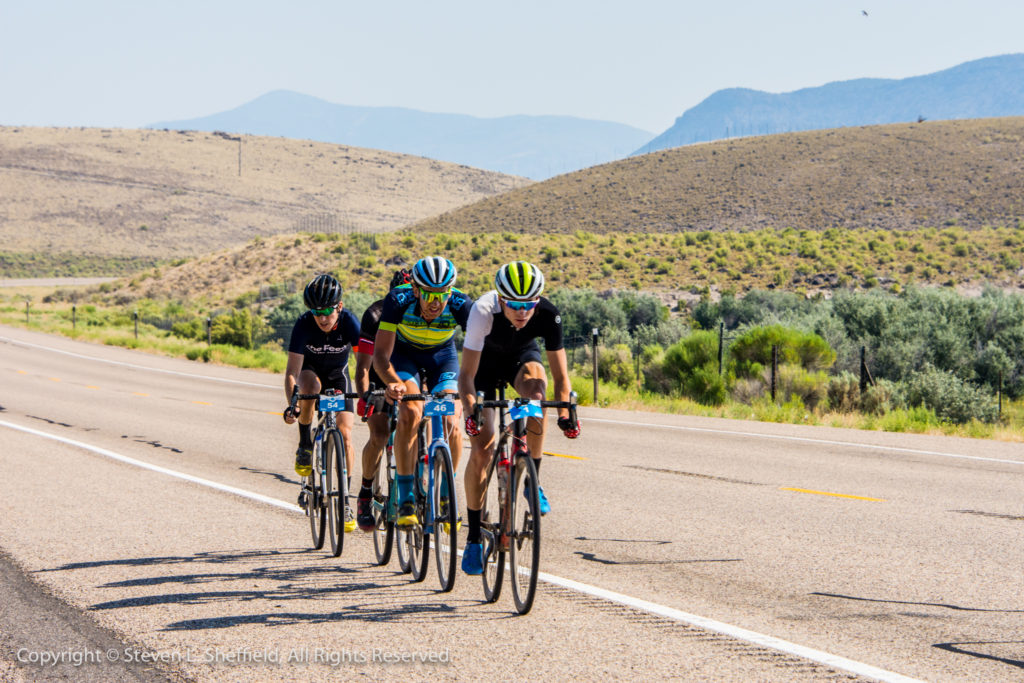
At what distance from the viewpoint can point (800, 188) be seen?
81.9 meters

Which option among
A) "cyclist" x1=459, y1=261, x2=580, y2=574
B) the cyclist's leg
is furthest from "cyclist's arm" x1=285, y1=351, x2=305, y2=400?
"cyclist" x1=459, y1=261, x2=580, y2=574

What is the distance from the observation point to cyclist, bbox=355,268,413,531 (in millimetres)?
6836

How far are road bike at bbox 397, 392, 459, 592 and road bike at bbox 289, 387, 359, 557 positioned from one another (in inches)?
30.8

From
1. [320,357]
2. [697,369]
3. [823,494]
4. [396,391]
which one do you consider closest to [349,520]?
[320,357]

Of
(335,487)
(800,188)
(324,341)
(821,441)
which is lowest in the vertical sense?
(821,441)

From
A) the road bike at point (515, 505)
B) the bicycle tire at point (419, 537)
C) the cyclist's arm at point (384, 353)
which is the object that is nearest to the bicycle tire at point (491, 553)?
the road bike at point (515, 505)

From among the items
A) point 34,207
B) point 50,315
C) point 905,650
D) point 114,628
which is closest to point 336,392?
point 114,628

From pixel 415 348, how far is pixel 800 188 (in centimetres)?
8019

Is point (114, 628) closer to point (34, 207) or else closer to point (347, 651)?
point (347, 651)

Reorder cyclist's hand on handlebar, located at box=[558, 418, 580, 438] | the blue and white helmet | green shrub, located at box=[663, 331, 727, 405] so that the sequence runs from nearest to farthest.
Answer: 1. cyclist's hand on handlebar, located at box=[558, 418, 580, 438]
2. the blue and white helmet
3. green shrub, located at box=[663, 331, 727, 405]

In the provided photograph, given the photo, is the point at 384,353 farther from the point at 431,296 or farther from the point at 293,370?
the point at 293,370

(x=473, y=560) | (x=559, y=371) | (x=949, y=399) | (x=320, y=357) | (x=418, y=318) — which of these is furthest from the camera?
(x=949, y=399)

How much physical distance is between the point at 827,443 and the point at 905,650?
349 inches

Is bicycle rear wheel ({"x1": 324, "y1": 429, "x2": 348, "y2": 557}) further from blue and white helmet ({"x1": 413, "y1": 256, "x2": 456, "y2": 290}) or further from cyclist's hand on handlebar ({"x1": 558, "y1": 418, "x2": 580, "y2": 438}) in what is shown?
cyclist's hand on handlebar ({"x1": 558, "y1": 418, "x2": 580, "y2": 438})
